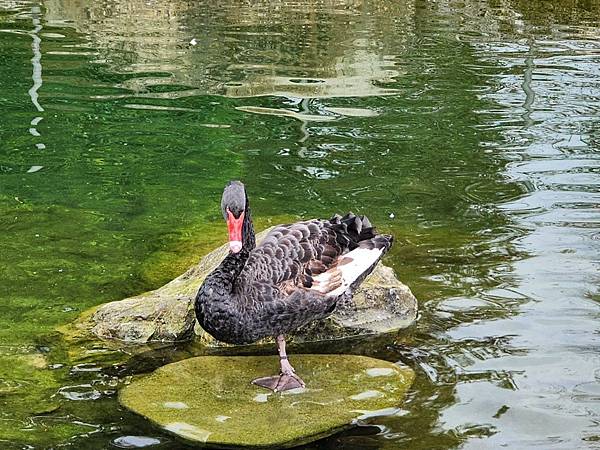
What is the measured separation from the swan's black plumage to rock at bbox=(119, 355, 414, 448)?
244 millimetres

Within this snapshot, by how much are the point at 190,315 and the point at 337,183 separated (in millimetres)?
2740

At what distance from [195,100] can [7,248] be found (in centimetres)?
417

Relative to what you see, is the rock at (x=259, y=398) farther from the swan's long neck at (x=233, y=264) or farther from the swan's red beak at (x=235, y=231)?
the swan's red beak at (x=235, y=231)

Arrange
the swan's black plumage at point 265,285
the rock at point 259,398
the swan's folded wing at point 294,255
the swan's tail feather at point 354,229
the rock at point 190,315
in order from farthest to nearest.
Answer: the rock at point 190,315, the swan's tail feather at point 354,229, the swan's folded wing at point 294,255, the swan's black plumage at point 265,285, the rock at point 259,398

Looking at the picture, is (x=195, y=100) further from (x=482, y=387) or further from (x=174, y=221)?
(x=482, y=387)

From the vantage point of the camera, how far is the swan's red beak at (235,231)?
4145mm

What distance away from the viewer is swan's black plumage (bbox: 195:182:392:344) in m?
4.12

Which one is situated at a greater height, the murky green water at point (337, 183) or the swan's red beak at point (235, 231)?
the swan's red beak at point (235, 231)

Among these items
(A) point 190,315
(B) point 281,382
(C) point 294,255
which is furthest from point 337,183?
(B) point 281,382

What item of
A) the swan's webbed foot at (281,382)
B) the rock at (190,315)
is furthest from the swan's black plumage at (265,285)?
the rock at (190,315)

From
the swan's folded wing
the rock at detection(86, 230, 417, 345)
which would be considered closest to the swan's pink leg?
the swan's folded wing

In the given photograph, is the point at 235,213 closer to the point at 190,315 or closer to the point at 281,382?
the point at 281,382

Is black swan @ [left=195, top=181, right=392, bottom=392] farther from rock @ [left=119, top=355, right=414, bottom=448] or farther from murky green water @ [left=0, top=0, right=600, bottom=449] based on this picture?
murky green water @ [left=0, top=0, right=600, bottom=449]

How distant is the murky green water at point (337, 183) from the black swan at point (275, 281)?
0.50 m
